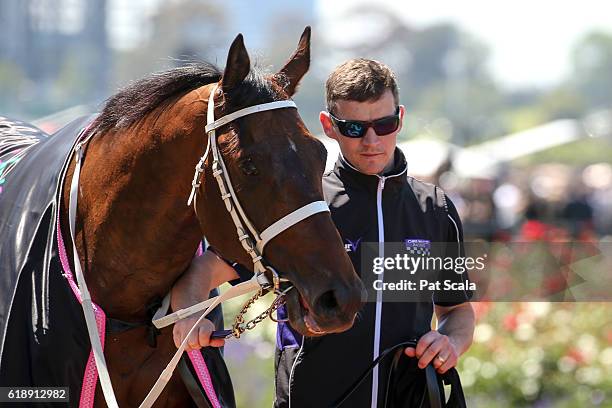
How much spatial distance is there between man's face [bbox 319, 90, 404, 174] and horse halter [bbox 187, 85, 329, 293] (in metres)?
0.33

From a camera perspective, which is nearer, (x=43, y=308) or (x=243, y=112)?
(x=243, y=112)

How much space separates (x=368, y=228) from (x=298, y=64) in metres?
0.55

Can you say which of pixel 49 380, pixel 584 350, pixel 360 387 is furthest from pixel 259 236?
pixel 584 350

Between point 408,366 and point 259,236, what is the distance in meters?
0.70

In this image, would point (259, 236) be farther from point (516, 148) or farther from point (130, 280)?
point (516, 148)

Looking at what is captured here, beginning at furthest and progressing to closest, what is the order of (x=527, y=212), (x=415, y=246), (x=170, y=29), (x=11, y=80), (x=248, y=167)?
(x=170, y=29) < (x=11, y=80) < (x=527, y=212) < (x=415, y=246) < (x=248, y=167)

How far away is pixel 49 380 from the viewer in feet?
10.2

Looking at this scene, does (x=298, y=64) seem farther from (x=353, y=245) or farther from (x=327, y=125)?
(x=353, y=245)

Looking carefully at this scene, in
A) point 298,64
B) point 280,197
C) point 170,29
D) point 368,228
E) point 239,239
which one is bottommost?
point 170,29

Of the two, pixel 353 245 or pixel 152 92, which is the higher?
pixel 152 92

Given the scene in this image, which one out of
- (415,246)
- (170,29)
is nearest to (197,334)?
(415,246)

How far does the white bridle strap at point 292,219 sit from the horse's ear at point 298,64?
0.52 m

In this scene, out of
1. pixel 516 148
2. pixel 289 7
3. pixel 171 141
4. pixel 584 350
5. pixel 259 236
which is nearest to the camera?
pixel 259 236

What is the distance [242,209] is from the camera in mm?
2748
